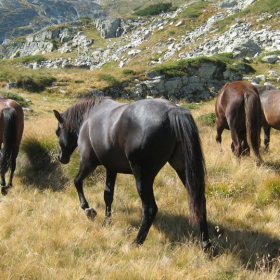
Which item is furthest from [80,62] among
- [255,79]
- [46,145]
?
[46,145]


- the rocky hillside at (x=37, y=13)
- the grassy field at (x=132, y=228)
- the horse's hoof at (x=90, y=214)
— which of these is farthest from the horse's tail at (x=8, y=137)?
the rocky hillside at (x=37, y=13)

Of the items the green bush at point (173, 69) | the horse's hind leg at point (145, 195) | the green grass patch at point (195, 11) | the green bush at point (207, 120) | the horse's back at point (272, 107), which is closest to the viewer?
the horse's hind leg at point (145, 195)

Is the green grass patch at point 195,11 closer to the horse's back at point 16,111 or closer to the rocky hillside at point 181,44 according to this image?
the rocky hillside at point 181,44

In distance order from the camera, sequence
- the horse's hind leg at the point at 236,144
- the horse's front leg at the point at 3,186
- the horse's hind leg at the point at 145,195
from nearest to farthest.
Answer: the horse's hind leg at the point at 145,195, the horse's front leg at the point at 3,186, the horse's hind leg at the point at 236,144

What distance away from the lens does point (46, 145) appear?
6.28m

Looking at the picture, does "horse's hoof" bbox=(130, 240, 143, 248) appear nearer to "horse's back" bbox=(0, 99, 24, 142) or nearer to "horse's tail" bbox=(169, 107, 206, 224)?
"horse's tail" bbox=(169, 107, 206, 224)

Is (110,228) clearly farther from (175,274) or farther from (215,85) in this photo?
(215,85)

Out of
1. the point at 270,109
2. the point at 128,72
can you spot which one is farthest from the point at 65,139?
the point at 128,72

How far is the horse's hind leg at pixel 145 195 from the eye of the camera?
3.24 meters

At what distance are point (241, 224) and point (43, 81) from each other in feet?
52.1

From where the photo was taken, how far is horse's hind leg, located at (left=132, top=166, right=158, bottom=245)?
324cm

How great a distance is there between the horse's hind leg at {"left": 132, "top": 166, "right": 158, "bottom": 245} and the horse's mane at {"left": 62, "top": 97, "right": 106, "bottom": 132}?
5.17 feet

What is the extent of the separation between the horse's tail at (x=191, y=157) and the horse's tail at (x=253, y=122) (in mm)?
2616

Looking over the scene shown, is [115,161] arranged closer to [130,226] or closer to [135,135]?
[135,135]
